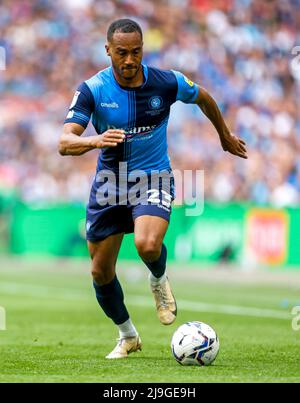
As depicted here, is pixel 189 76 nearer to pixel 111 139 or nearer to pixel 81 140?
pixel 81 140

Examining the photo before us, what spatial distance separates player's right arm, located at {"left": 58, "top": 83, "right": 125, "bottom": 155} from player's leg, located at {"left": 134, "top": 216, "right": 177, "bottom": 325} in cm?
88

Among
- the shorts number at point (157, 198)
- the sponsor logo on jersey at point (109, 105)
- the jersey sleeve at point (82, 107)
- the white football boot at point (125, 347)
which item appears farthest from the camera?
the white football boot at point (125, 347)

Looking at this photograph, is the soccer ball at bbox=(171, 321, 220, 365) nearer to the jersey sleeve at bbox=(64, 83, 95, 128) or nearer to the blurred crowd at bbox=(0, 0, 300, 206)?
the jersey sleeve at bbox=(64, 83, 95, 128)

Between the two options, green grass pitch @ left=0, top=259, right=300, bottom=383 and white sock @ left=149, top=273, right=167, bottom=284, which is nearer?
green grass pitch @ left=0, top=259, right=300, bottom=383

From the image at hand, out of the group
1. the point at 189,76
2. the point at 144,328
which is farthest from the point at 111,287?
the point at 189,76

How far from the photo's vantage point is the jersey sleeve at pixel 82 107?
25.0 feet

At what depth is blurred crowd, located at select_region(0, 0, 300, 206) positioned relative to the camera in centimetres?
2328

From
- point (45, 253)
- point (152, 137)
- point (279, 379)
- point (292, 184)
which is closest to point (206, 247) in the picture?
point (292, 184)

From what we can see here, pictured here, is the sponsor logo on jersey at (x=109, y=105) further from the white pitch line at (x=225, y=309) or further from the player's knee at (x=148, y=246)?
the white pitch line at (x=225, y=309)

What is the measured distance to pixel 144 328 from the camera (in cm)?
1148

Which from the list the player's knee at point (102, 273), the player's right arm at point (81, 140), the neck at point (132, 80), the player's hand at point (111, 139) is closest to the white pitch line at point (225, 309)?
the player's knee at point (102, 273)

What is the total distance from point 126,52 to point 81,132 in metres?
0.72

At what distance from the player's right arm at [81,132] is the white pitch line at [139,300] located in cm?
587

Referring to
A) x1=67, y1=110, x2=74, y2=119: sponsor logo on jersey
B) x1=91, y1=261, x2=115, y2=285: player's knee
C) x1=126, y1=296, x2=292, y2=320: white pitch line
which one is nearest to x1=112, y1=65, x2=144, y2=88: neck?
x1=67, y1=110, x2=74, y2=119: sponsor logo on jersey
